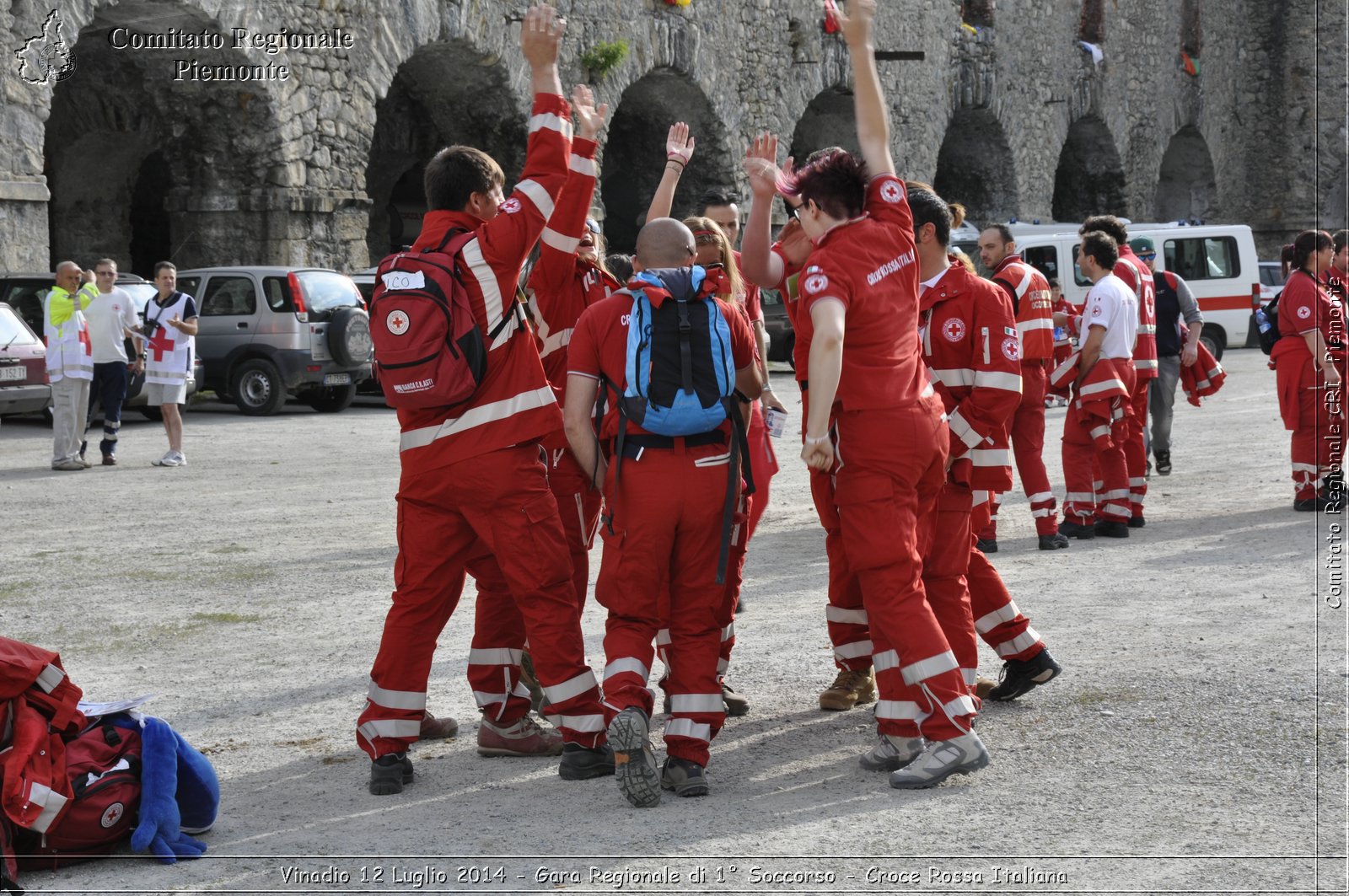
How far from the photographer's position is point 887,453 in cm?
429

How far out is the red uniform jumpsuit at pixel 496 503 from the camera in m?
4.32

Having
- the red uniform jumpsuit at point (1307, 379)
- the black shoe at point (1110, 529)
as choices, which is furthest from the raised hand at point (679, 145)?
the red uniform jumpsuit at point (1307, 379)

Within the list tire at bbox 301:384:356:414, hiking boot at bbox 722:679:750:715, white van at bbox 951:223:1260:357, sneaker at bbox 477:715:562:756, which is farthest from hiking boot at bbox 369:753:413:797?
white van at bbox 951:223:1260:357

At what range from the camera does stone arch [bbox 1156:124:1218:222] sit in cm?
3612

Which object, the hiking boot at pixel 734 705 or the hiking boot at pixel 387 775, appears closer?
the hiking boot at pixel 387 775

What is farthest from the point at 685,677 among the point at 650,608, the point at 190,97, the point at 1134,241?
the point at 190,97

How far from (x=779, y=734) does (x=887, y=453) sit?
1.10 metres

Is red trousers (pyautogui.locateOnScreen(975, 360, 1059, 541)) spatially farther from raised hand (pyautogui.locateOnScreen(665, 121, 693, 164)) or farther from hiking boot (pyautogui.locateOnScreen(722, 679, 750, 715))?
hiking boot (pyautogui.locateOnScreen(722, 679, 750, 715))

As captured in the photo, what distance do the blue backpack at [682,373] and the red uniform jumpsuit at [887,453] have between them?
29 centimetres

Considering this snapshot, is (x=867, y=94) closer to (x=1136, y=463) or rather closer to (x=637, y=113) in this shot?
(x=1136, y=463)

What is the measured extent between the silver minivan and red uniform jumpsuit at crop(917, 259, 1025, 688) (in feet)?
36.6

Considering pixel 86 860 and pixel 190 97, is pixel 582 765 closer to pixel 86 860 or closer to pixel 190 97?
pixel 86 860

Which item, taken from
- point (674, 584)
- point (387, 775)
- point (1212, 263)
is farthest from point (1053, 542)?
point (1212, 263)

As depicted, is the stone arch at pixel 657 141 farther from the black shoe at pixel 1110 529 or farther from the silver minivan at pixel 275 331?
the black shoe at pixel 1110 529
